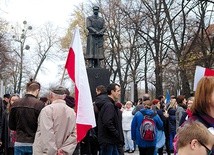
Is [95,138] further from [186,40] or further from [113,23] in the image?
[113,23]

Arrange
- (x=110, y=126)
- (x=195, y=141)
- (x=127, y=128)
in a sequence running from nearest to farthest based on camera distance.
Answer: (x=195, y=141) → (x=110, y=126) → (x=127, y=128)

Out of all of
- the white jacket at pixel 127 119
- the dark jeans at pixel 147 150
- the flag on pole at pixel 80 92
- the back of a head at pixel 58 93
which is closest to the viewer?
the flag on pole at pixel 80 92

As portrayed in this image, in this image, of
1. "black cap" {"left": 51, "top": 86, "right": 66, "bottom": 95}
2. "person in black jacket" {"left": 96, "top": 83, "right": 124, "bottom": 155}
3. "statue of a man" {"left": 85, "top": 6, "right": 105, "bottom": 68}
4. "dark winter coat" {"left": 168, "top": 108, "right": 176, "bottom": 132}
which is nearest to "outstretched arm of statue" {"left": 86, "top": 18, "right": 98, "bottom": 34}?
"statue of a man" {"left": 85, "top": 6, "right": 105, "bottom": 68}

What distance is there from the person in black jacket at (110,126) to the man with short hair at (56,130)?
1.86m

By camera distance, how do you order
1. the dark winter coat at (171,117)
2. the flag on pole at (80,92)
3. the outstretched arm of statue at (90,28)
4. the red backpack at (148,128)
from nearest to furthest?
the flag on pole at (80,92)
the red backpack at (148,128)
the dark winter coat at (171,117)
the outstretched arm of statue at (90,28)

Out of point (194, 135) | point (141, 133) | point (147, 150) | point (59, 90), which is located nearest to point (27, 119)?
point (59, 90)

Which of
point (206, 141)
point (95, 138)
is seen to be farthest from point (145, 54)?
point (206, 141)

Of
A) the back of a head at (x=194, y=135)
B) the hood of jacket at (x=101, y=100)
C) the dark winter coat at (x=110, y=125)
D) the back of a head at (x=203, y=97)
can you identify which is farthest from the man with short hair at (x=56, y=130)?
the back of a head at (x=194, y=135)

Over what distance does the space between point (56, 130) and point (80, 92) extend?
2.13 feet

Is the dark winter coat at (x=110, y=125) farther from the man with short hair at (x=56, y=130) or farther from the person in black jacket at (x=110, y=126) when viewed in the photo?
the man with short hair at (x=56, y=130)

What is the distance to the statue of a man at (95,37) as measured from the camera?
18562 millimetres

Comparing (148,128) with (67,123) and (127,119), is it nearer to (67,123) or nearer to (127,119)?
(67,123)

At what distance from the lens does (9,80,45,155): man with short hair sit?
8289 millimetres

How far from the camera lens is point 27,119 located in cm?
829
